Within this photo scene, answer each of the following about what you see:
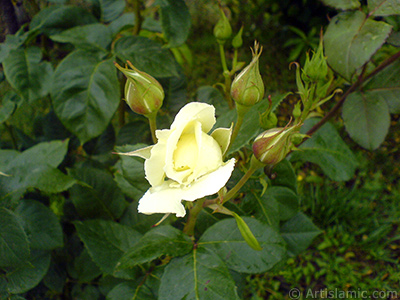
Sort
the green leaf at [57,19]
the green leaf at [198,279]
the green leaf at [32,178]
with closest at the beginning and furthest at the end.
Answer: the green leaf at [198,279] < the green leaf at [32,178] < the green leaf at [57,19]

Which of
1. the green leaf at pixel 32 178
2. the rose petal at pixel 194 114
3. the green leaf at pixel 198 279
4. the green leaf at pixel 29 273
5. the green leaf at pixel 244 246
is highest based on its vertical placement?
the rose petal at pixel 194 114

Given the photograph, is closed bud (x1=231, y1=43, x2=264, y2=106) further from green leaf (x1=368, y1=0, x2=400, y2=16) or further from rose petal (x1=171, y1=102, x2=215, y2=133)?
green leaf (x1=368, y1=0, x2=400, y2=16)

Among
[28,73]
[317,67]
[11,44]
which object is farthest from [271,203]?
[11,44]

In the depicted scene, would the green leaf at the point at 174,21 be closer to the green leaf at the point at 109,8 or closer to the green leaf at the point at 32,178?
the green leaf at the point at 109,8

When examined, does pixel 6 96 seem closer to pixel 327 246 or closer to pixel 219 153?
pixel 219 153

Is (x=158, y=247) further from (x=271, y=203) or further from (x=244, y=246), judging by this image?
(x=271, y=203)

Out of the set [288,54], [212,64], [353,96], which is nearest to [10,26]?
[353,96]

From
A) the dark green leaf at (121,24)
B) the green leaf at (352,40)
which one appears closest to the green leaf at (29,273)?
the dark green leaf at (121,24)
